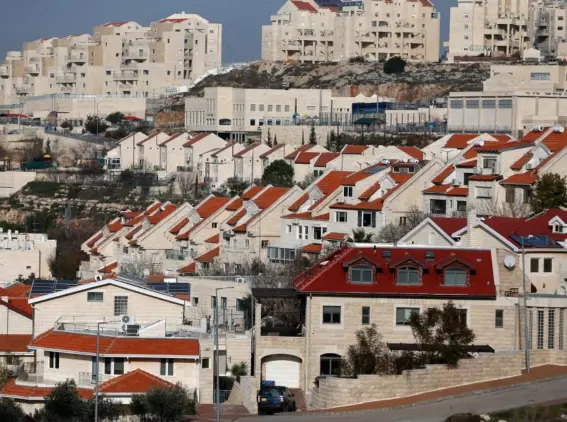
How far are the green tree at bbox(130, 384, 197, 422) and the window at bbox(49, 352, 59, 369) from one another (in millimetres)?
4060

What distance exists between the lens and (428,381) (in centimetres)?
4944

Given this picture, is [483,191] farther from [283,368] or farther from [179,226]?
[283,368]

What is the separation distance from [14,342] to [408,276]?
11.8 m

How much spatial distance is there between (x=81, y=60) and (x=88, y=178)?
53.5 metres

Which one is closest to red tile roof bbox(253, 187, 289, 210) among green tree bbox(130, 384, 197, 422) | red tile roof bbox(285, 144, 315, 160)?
red tile roof bbox(285, 144, 315, 160)

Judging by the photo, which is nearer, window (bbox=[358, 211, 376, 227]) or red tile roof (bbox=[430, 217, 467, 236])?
red tile roof (bbox=[430, 217, 467, 236])

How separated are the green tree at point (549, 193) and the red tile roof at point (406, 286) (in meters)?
11.8

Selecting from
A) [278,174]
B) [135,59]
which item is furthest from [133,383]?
[135,59]

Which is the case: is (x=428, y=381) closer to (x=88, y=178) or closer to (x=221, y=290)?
(x=221, y=290)

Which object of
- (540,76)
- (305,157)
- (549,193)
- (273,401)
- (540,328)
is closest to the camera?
(273,401)

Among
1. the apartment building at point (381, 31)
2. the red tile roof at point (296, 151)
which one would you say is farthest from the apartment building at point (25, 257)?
the apartment building at point (381, 31)

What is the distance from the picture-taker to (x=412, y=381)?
49.3m

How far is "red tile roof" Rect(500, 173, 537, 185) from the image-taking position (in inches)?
2751

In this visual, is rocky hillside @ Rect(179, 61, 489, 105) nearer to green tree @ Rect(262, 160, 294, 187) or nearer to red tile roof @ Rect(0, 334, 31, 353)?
green tree @ Rect(262, 160, 294, 187)
